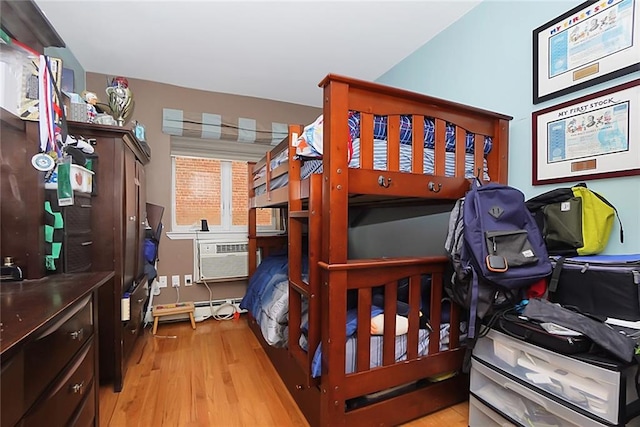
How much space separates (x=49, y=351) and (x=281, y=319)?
1190 mm

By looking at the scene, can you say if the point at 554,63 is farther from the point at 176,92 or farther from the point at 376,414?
the point at 176,92

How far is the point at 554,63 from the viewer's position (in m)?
1.58

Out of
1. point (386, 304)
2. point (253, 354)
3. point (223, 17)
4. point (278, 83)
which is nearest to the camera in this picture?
point (386, 304)

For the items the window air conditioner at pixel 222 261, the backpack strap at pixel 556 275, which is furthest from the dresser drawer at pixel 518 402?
the window air conditioner at pixel 222 261

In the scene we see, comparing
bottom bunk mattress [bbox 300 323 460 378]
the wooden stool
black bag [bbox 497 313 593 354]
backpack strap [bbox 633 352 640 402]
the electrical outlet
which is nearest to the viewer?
backpack strap [bbox 633 352 640 402]

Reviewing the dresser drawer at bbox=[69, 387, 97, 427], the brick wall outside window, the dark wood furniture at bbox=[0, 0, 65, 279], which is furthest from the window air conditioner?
the dresser drawer at bbox=[69, 387, 97, 427]

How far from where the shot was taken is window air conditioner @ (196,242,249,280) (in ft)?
10.3

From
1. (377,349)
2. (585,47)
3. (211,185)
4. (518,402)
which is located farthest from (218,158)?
(518,402)

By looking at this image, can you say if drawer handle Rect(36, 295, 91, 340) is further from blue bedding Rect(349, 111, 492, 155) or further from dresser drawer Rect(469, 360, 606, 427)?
dresser drawer Rect(469, 360, 606, 427)

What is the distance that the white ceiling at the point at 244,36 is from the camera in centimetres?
194

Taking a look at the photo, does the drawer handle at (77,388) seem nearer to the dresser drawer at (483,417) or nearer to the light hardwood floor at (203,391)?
the light hardwood floor at (203,391)

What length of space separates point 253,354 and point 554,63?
2722mm

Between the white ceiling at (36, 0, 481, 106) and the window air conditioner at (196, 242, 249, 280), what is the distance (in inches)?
66.7

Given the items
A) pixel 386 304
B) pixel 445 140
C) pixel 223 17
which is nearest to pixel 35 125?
pixel 223 17
